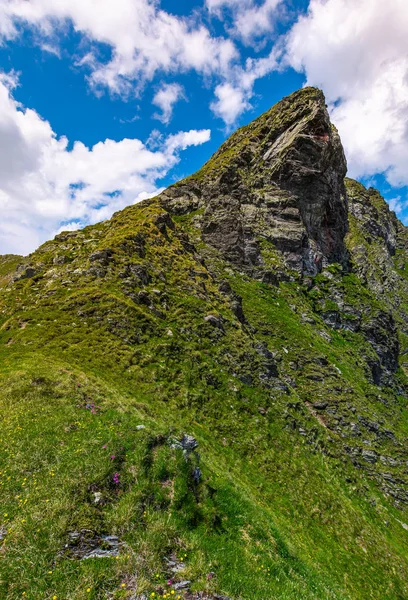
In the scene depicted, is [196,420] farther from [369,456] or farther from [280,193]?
[280,193]

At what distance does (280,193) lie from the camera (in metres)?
87.2

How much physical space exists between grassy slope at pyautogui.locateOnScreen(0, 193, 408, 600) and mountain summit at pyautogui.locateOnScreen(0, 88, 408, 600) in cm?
10

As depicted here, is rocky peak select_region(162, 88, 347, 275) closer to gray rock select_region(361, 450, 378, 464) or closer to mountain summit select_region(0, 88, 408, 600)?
mountain summit select_region(0, 88, 408, 600)

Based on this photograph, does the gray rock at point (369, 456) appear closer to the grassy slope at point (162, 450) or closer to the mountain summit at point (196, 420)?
the mountain summit at point (196, 420)

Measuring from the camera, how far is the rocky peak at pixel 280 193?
76.3m

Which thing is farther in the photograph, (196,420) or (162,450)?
(196,420)

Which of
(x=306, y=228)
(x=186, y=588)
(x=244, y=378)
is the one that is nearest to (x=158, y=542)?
(x=186, y=588)

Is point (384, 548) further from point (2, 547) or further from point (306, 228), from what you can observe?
point (306, 228)

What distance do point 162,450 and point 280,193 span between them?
85075 mm

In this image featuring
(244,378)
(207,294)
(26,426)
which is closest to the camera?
(26,426)

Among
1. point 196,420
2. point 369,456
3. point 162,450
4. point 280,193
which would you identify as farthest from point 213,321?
point 280,193

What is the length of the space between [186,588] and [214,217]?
73.0 metres

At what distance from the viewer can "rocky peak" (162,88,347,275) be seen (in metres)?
76.3

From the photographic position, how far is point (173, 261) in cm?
4969
